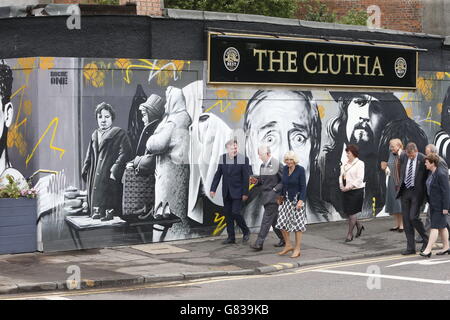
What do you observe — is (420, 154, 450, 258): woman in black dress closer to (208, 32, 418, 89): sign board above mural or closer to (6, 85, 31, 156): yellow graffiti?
(208, 32, 418, 89): sign board above mural

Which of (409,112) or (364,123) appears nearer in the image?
(364,123)

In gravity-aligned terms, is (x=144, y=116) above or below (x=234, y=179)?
above

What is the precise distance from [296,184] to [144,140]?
3024 millimetres

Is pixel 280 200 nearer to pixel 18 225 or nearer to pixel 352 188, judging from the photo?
pixel 352 188

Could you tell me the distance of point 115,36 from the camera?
51.8ft

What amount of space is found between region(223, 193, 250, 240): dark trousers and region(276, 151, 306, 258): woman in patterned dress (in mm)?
1083

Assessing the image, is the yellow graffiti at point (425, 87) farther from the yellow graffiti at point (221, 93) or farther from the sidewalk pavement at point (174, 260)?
the yellow graffiti at point (221, 93)

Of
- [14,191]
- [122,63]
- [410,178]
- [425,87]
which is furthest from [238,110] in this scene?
[425,87]

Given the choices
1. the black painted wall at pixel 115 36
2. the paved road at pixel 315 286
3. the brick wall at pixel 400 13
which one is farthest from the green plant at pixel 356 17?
the paved road at pixel 315 286

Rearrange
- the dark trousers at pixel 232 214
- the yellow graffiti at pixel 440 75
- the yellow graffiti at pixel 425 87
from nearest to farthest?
the dark trousers at pixel 232 214, the yellow graffiti at pixel 425 87, the yellow graffiti at pixel 440 75

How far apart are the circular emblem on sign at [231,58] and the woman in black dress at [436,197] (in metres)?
4.31

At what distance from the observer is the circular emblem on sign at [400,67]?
20.3 metres

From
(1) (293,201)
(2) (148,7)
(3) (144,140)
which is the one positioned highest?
(2) (148,7)

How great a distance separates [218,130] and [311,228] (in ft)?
9.80
